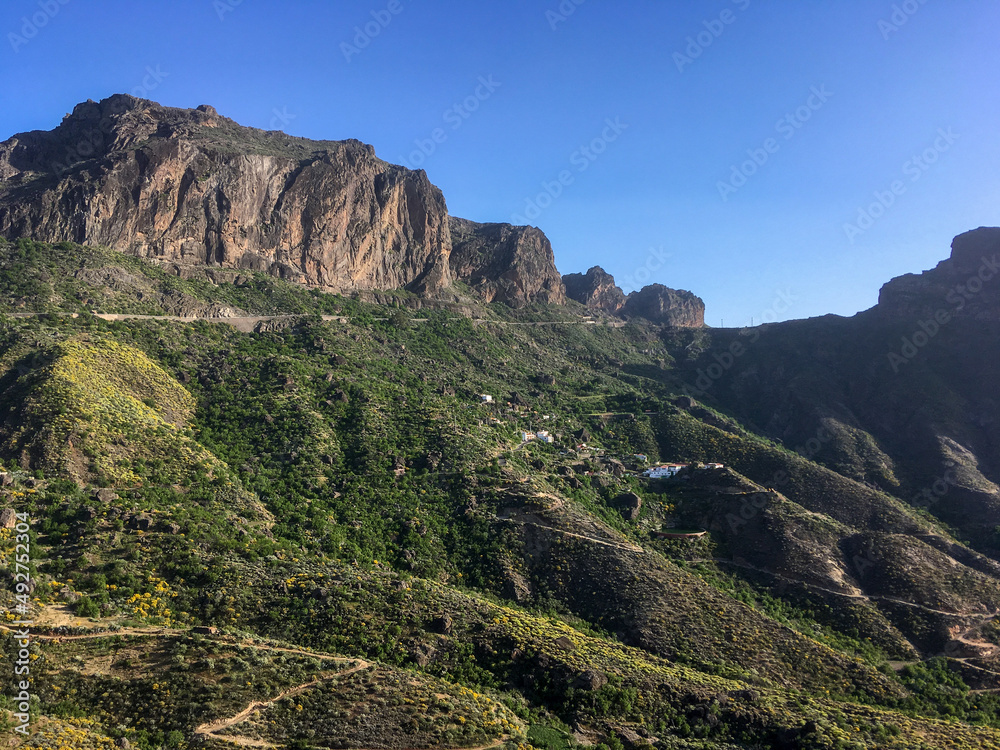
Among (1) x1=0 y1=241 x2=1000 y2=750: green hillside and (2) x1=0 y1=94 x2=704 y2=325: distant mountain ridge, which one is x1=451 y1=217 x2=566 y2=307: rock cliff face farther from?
(1) x1=0 y1=241 x2=1000 y2=750: green hillside

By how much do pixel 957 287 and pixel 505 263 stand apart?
80.6 m

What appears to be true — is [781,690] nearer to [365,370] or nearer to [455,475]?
[455,475]

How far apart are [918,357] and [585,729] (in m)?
86.6

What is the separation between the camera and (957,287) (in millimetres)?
96750

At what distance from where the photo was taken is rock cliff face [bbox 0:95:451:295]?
73.0 m

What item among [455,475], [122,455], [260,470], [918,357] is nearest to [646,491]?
[455,475]

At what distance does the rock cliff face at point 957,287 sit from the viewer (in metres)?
92.8

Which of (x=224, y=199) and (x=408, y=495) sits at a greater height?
(x=224, y=199)

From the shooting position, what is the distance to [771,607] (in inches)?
1818

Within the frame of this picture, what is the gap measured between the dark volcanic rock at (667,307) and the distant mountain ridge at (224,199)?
5976 cm

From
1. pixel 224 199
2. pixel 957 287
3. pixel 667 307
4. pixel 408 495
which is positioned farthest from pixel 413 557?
pixel 667 307
